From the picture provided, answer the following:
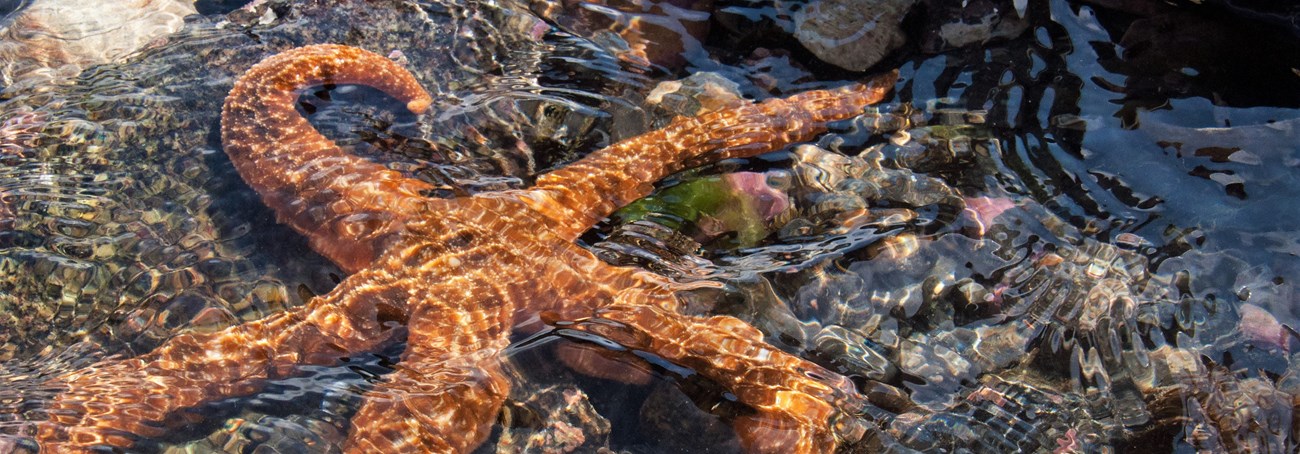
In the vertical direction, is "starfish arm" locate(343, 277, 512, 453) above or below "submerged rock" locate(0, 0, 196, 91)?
below

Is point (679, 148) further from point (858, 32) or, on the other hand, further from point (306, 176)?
point (306, 176)

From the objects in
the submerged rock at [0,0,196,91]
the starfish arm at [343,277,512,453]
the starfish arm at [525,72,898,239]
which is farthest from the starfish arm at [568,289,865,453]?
the submerged rock at [0,0,196,91]

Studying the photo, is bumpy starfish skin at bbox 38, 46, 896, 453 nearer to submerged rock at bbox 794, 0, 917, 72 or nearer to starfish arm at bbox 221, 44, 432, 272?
starfish arm at bbox 221, 44, 432, 272

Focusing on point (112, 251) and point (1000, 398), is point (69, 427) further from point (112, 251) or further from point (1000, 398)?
point (1000, 398)

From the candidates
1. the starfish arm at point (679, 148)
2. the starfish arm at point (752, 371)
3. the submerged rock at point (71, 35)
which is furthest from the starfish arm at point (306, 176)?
the submerged rock at point (71, 35)

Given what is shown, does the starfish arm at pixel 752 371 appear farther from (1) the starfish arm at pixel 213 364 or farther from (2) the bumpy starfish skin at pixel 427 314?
(1) the starfish arm at pixel 213 364

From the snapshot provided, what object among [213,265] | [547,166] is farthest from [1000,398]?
[213,265]

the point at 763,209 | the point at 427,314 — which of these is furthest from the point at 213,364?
the point at 763,209
